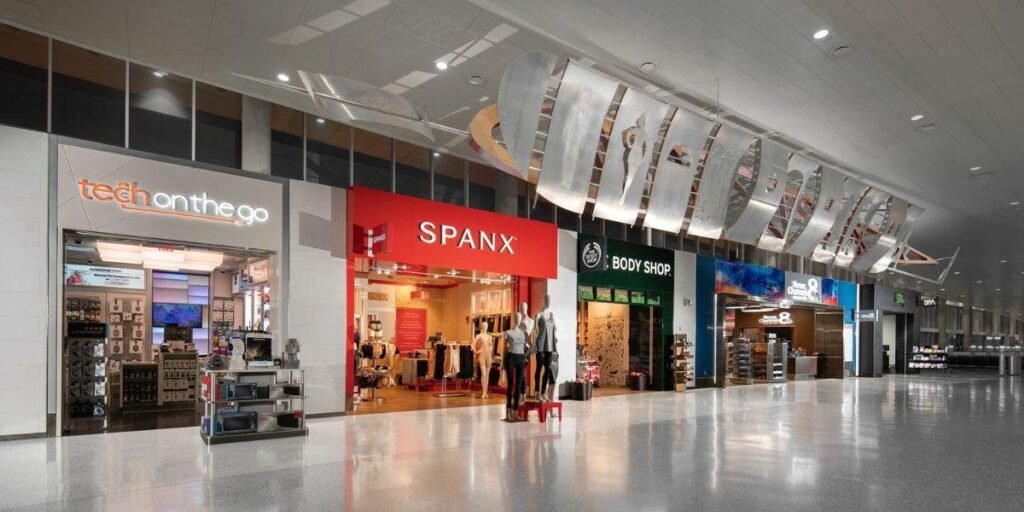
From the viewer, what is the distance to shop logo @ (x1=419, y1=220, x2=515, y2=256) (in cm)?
1138

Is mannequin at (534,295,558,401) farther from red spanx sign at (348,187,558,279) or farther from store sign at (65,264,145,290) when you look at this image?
store sign at (65,264,145,290)

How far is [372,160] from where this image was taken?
1162cm

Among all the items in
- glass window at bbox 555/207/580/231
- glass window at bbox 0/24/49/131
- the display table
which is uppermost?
glass window at bbox 0/24/49/131

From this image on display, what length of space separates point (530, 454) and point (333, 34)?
5317 mm

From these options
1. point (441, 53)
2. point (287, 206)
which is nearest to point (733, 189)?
point (441, 53)

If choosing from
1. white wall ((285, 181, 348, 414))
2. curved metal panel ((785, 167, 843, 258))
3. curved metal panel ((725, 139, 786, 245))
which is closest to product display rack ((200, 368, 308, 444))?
white wall ((285, 181, 348, 414))

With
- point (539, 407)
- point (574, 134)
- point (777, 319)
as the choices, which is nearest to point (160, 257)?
point (539, 407)

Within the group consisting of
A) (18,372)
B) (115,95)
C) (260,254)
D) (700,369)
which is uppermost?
(115,95)

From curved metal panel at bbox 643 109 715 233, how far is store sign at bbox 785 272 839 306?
12645mm

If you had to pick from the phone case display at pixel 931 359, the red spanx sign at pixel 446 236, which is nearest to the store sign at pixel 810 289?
the phone case display at pixel 931 359

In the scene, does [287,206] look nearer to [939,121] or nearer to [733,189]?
[733,189]

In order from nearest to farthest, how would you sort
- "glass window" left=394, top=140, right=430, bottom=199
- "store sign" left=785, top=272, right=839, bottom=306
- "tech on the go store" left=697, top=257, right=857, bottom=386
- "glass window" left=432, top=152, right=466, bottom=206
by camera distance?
"glass window" left=394, top=140, right=430, bottom=199, "glass window" left=432, top=152, right=466, bottom=206, "tech on the go store" left=697, top=257, right=857, bottom=386, "store sign" left=785, top=272, right=839, bottom=306

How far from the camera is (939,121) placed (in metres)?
11.0

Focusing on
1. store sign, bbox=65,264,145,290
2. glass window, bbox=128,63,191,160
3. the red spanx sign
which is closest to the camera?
glass window, bbox=128,63,191,160
